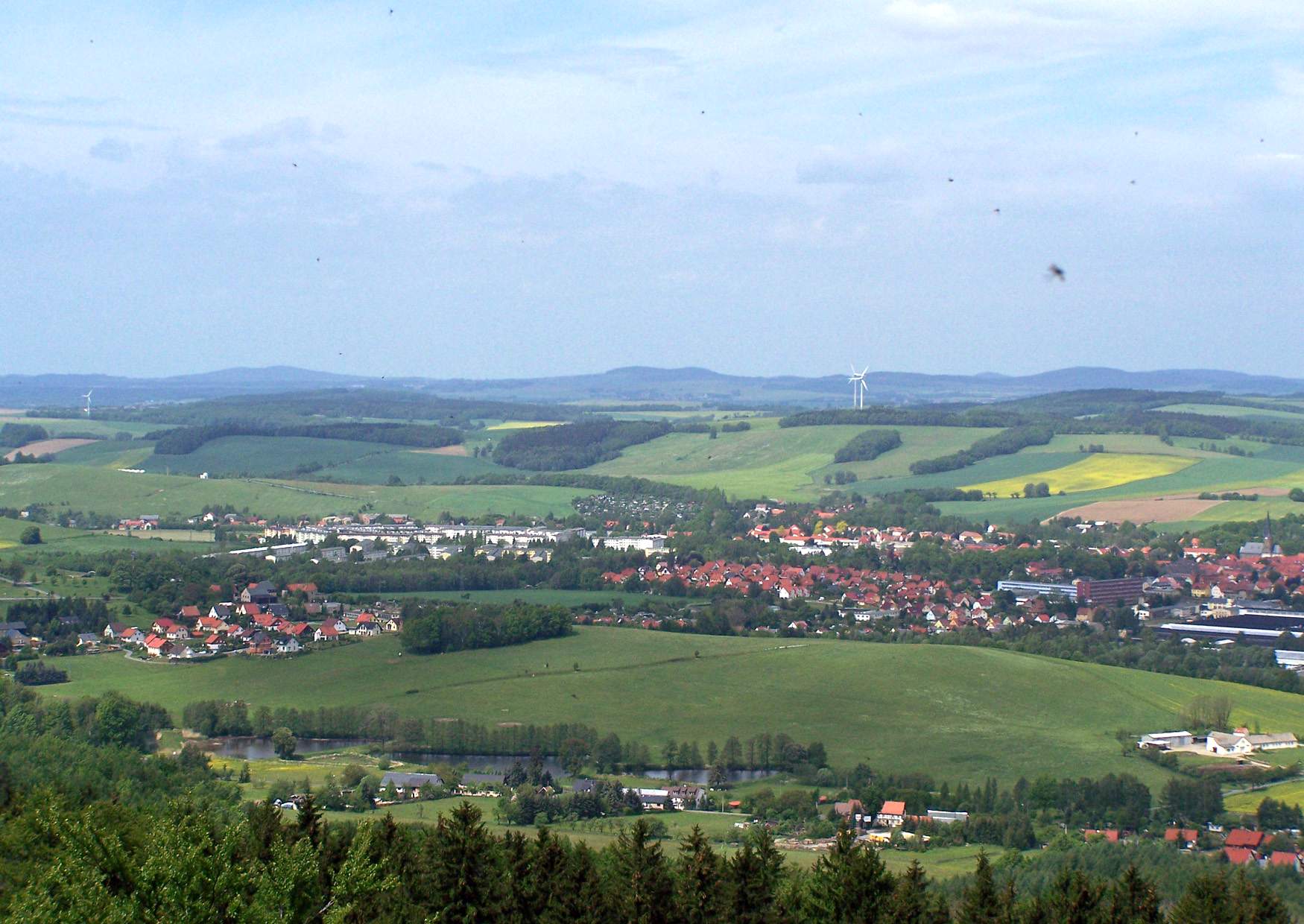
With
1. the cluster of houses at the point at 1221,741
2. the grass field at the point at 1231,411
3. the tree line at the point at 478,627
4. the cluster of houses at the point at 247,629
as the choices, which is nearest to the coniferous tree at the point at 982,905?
the cluster of houses at the point at 1221,741

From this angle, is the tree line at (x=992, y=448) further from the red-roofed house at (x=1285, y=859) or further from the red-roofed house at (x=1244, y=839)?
the red-roofed house at (x=1285, y=859)

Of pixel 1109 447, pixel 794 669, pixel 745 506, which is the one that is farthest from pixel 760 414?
pixel 794 669

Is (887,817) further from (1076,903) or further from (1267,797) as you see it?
(1076,903)

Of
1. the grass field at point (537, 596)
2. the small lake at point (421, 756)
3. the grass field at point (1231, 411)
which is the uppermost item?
the grass field at point (1231, 411)

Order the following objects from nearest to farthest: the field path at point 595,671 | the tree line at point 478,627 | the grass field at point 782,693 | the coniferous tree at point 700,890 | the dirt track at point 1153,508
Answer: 1. the coniferous tree at point 700,890
2. the grass field at point 782,693
3. the field path at point 595,671
4. the tree line at point 478,627
5. the dirt track at point 1153,508

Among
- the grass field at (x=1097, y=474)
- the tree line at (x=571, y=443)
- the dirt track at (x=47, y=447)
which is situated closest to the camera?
the grass field at (x=1097, y=474)

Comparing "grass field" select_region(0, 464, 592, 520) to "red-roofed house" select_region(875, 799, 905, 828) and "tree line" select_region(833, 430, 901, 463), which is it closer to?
"tree line" select_region(833, 430, 901, 463)
